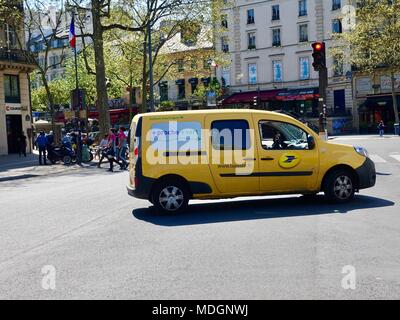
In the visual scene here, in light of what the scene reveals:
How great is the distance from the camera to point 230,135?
29.9 feet

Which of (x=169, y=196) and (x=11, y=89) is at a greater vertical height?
(x=11, y=89)

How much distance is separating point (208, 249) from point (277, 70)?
51.8 metres

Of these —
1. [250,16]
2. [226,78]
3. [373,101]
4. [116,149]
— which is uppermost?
[250,16]

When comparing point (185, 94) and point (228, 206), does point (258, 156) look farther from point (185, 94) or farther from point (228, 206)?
point (185, 94)

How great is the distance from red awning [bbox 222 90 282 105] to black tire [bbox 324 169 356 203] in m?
45.6

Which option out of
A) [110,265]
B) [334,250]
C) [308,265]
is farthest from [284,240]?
[110,265]

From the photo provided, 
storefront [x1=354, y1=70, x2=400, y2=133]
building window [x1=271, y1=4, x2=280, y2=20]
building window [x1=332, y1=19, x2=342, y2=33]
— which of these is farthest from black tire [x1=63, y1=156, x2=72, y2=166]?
building window [x1=271, y1=4, x2=280, y2=20]

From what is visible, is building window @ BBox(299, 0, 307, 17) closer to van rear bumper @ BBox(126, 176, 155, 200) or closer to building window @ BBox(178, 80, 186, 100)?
building window @ BBox(178, 80, 186, 100)

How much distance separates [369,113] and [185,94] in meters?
21.3

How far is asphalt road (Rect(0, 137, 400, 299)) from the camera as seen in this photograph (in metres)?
4.90

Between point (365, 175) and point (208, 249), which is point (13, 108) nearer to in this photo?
point (365, 175)

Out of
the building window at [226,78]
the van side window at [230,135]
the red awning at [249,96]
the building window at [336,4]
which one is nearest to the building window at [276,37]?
the red awning at [249,96]

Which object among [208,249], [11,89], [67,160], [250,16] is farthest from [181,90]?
[208,249]
